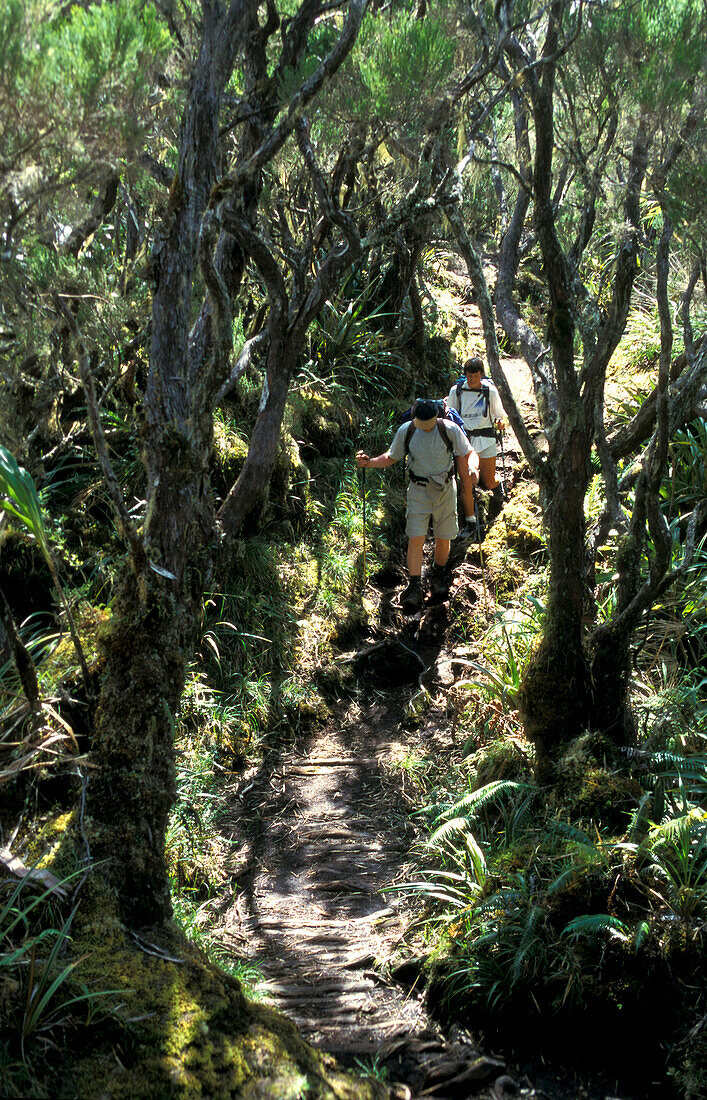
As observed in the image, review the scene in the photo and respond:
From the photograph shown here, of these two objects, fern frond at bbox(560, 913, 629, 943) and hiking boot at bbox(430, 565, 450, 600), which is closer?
fern frond at bbox(560, 913, 629, 943)

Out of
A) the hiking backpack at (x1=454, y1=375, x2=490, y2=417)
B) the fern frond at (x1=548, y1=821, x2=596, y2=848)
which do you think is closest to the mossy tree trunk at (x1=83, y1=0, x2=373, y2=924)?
the fern frond at (x1=548, y1=821, x2=596, y2=848)

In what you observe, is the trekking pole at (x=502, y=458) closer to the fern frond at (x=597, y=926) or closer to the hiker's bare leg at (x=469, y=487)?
the hiker's bare leg at (x=469, y=487)

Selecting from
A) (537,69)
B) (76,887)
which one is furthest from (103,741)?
(537,69)

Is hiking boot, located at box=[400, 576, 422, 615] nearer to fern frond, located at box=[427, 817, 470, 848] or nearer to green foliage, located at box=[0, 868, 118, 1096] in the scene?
fern frond, located at box=[427, 817, 470, 848]

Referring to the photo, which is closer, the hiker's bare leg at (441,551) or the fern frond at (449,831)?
the fern frond at (449,831)

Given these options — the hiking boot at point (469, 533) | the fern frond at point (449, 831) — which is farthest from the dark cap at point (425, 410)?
the fern frond at point (449, 831)

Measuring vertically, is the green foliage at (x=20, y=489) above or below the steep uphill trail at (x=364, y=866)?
above

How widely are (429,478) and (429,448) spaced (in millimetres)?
260

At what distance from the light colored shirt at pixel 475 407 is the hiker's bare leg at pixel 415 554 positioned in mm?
1291

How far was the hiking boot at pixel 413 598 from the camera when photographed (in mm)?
6516

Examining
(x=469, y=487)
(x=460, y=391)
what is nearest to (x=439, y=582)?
(x=469, y=487)

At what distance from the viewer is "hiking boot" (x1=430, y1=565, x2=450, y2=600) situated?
21.6 ft

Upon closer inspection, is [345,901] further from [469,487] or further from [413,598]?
[469,487]

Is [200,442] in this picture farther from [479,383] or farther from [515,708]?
[479,383]
